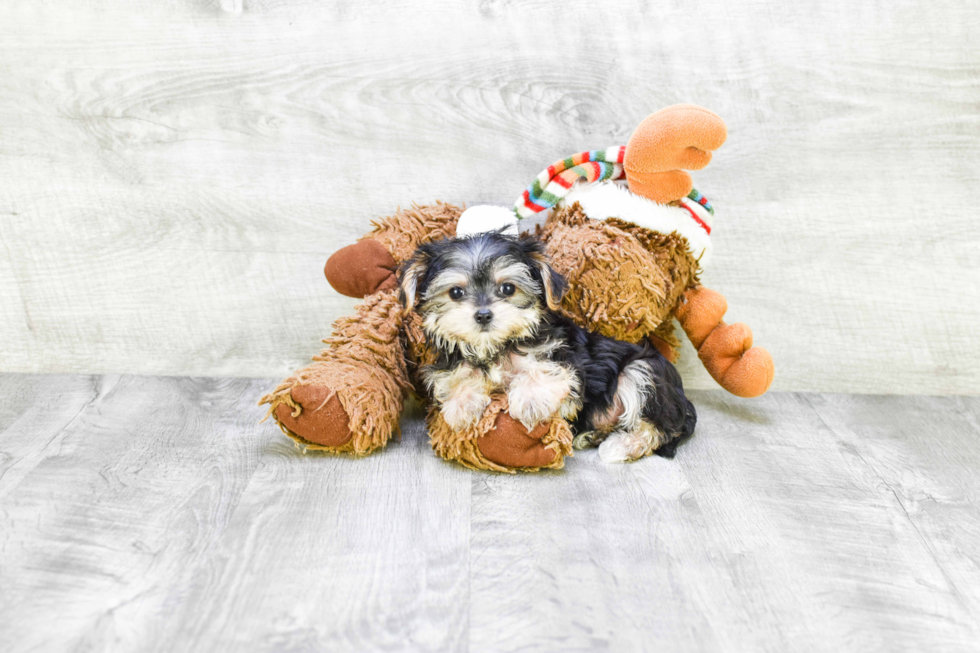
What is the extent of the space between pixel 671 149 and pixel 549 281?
1.62ft

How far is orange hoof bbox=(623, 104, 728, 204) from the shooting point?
6.12 feet

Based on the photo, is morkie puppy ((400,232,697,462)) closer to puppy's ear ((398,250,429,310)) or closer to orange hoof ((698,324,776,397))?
puppy's ear ((398,250,429,310))

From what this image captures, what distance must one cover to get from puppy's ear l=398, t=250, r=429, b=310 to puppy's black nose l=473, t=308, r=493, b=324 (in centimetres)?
22

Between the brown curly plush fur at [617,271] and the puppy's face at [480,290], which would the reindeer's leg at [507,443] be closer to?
the puppy's face at [480,290]

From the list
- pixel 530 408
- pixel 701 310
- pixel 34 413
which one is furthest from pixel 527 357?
pixel 34 413

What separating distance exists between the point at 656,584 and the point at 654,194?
1104mm

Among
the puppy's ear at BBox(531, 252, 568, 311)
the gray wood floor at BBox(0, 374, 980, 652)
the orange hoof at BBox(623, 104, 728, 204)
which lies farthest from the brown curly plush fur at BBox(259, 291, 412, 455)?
the orange hoof at BBox(623, 104, 728, 204)

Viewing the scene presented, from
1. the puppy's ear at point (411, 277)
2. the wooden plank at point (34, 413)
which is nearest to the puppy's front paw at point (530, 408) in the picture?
the puppy's ear at point (411, 277)

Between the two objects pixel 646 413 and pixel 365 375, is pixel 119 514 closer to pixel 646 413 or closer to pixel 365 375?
pixel 365 375

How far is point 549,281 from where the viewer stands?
1825 mm

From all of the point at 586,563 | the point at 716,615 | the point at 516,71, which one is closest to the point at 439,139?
the point at 516,71

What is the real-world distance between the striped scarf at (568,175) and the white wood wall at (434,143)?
1.18ft

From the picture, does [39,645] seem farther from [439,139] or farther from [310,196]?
[439,139]

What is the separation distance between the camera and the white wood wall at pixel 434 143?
7.79ft
